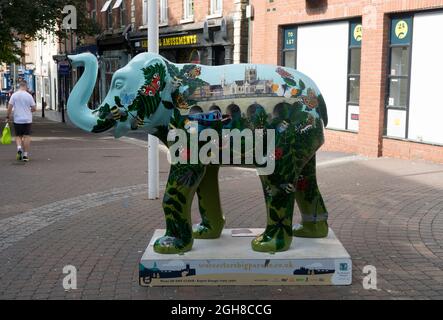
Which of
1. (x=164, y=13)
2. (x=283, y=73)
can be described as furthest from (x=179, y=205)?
(x=164, y=13)

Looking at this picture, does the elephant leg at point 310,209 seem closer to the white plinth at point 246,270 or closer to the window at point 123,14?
the white plinth at point 246,270

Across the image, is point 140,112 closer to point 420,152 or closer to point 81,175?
point 81,175

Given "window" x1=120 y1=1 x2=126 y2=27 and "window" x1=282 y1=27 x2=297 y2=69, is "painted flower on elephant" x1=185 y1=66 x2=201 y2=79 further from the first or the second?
"window" x1=120 y1=1 x2=126 y2=27

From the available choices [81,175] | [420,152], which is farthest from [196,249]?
[420,152]

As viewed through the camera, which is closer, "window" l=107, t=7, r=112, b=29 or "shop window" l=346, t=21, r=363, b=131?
"shop window" l=346, t=21, r=363, b=131

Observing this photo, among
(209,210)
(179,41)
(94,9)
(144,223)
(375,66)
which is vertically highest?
(94,9)

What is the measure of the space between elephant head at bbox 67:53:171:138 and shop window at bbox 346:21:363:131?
992 cm

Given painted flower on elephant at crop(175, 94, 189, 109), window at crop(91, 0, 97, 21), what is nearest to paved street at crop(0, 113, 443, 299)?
painted flower on elephant at crop(175, 94, 189, 109)

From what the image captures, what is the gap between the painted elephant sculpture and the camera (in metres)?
4.86

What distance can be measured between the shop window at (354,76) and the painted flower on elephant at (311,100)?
30.7ft

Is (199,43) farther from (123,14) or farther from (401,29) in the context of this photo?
(123,14)

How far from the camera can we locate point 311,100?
16.4ft

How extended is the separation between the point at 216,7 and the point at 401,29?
8.73 m

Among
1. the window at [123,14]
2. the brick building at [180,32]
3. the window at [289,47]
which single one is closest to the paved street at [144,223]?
the window at [289,47]
